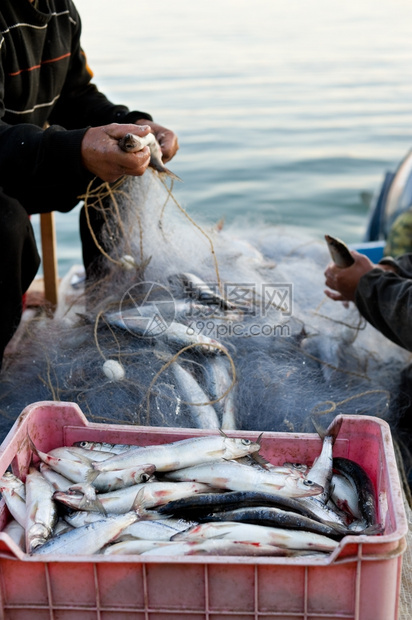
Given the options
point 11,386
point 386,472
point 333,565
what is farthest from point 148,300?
point 333,565

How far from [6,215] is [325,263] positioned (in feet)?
7.66

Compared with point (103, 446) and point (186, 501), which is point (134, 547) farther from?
point (103, 446)

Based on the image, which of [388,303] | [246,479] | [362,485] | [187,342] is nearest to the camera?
[246,479]

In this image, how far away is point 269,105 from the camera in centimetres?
1393

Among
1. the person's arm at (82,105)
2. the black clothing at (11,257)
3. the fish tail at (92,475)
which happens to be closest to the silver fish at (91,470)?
the fish tail at (92,475)

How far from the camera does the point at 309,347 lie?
329 centimetres

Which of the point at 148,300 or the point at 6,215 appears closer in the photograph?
the point at 6,215

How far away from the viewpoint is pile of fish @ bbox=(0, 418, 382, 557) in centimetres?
187

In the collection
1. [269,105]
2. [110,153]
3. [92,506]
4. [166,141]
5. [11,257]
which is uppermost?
[110,153]

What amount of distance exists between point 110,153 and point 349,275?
53.6 inches

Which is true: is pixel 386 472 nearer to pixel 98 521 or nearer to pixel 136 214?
pixel 98 521

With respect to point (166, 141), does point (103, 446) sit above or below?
below

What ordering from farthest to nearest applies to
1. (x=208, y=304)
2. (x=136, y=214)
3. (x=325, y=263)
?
1. (x=325, y=263)
2. (x=136, y=214)
3. (x=208, y=304)

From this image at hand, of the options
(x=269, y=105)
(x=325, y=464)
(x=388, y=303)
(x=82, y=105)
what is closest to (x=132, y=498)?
(x=325, y=464)
